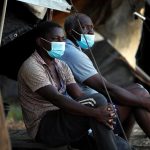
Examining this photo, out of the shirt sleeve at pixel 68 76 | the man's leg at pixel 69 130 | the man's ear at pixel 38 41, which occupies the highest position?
the man's ear at pixel 38 41

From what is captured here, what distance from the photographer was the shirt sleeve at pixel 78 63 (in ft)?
18.8

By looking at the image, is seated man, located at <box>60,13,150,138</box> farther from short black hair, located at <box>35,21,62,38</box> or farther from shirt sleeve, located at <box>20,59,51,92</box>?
shirt sleeve, located at <box>20,59,51,92</box>

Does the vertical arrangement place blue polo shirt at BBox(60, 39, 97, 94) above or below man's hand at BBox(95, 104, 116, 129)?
below

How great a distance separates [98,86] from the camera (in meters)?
5.72

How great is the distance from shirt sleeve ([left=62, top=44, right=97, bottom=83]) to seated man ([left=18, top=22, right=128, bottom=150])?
0.53 feet

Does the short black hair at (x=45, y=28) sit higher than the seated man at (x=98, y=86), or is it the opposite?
the short black hair at (x=45, y=28)

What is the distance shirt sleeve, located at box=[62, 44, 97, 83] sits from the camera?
18.8 ft

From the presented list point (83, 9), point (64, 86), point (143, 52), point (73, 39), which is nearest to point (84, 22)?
point (73, 39)

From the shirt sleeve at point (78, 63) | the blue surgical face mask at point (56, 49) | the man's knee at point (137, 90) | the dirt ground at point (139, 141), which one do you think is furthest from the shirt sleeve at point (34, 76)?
the dirt ground at point (139, 141)

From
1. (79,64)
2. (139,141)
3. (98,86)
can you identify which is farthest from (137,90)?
(139,141)

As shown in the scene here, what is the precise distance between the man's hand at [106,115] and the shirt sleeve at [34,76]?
53 centimetres

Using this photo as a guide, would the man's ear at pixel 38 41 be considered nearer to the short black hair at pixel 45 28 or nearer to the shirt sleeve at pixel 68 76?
the short black hair at pixel 45 28

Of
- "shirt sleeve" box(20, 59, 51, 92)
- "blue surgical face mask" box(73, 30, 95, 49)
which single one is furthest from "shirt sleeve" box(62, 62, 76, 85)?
"blue surgical face mask" box(73, 30, 95, 49)

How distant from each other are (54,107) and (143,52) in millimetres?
4939
